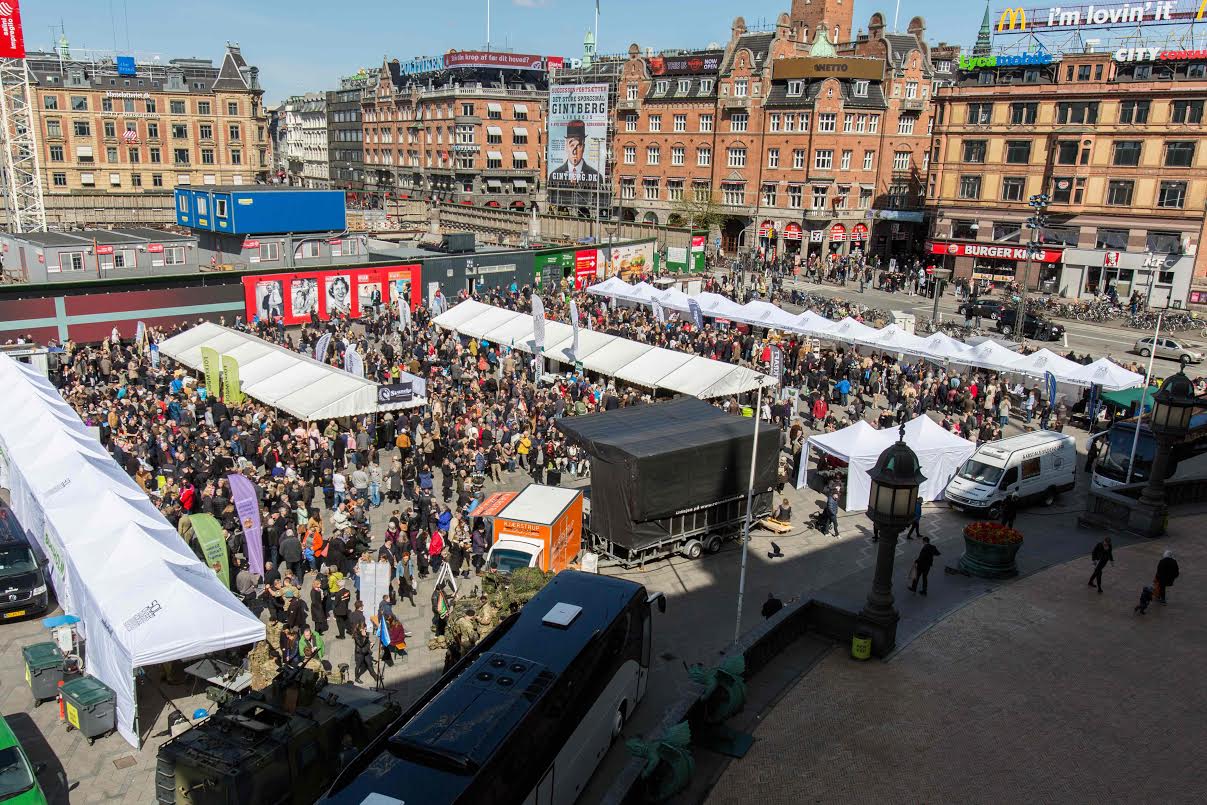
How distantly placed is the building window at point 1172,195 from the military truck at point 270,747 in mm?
58201

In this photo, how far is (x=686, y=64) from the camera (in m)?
74.3

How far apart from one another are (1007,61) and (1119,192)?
11520mm

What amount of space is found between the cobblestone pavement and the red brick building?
57236mm

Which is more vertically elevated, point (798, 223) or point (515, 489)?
point (798, 223)

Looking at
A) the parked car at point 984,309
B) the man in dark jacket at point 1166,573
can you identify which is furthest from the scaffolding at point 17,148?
the man in dark jacket at point 1166,573

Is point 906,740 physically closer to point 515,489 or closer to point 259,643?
point 259,643

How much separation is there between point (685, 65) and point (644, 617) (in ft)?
226

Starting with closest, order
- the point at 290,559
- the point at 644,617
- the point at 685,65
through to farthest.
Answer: the point at 644,617 → the point at 290,559 → the point at 685,65

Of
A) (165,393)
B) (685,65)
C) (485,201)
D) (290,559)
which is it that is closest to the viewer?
(290,559)

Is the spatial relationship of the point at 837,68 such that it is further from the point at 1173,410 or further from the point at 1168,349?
the point at 1173,410

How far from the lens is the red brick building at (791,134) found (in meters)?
67.6

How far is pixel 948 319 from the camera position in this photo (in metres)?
51.8

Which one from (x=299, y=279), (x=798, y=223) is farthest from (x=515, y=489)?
(x=798, y=223)

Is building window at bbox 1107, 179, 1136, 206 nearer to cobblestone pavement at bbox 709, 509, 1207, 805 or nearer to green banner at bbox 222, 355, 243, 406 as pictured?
cobblestone pavement at bbox 709, 509, 1207, 805
